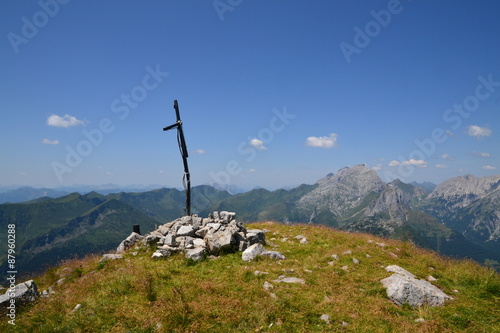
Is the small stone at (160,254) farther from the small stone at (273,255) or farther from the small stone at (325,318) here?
the small stone at (325,318)

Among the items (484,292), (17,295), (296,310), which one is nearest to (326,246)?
(484,292)

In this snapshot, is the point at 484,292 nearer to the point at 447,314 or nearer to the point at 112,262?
the point at 447,314

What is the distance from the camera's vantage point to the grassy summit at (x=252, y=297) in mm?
8898

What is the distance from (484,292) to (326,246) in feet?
30.5

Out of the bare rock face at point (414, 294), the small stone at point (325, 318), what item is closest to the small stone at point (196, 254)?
the small stone at point (325, 318)

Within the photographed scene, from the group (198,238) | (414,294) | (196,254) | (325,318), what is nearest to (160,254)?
(196,254)

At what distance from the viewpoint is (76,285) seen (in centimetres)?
1255

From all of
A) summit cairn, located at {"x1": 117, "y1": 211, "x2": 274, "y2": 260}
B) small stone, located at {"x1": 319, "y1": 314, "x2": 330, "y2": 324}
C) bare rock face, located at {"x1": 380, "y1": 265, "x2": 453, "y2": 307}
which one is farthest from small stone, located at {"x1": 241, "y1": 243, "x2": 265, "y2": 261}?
bare rock face, located at {"x1": 380, "y1": 265, "x2": 453, "y2": 307}

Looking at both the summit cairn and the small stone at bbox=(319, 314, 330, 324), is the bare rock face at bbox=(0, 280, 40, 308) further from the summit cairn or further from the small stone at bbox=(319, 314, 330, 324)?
the small stone at bbox=(319, 314, 330, 324)

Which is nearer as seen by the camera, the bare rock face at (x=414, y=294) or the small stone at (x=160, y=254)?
the bare rock face at (x=414, y=294)

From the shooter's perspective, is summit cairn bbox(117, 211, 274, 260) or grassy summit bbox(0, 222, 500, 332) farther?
summit cairn bbox(117, 211, 274, 260)

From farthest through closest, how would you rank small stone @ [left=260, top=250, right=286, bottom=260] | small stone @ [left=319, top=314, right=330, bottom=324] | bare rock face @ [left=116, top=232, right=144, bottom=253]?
bare rock face @ [left=116, top=232, right=144, bottom=253] → small stone @ [left=260, top=250, right=286, bottom=260] → small stone @ [left=319, top=314, right=330, bottom=324]

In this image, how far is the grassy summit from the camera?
8898 mm

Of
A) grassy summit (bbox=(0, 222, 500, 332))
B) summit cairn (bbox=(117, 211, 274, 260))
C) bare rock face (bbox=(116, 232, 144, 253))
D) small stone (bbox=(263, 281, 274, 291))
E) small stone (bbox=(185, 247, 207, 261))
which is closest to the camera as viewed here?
grassy summit (bbox=(0, 222, 500, 332))
